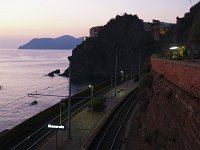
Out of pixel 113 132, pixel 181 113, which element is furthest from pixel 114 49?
pixel 181 113

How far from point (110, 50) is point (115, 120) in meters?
140

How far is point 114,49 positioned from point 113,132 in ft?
483

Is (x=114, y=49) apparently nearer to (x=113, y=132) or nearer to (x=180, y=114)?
(x=113, y=132)

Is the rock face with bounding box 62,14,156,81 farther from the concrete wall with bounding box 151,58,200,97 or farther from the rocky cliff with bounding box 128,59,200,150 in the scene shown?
the concrete wall with bounding box 151,58,200,97

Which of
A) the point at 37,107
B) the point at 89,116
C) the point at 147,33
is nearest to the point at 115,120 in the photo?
the point at 89,116

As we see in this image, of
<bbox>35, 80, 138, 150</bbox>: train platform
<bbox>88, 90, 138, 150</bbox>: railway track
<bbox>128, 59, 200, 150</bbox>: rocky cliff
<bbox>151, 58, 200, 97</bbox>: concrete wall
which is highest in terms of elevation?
<bbox>151, 58, 200, 97</bbox>: concrete wall

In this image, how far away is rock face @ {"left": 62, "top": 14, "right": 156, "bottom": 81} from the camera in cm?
17750

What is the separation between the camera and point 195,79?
15430 millimetres

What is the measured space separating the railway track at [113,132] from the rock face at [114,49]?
12189 cm

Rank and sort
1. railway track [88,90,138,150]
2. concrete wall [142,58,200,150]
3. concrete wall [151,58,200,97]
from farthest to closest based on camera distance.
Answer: railway track [88,90,138,150] < concrete wall [151,58,200,97] < concrete wall [142,58,200,150]

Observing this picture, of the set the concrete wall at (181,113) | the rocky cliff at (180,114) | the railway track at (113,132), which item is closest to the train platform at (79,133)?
the railway track at (113,132)

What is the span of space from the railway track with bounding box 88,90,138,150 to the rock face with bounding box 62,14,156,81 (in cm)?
12189

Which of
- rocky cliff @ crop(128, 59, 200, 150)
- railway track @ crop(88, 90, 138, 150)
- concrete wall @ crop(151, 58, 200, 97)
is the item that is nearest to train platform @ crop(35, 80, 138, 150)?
railway track @ crop(88, 90, 138, 150)

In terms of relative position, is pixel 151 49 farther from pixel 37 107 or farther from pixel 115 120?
pixel 115 120
